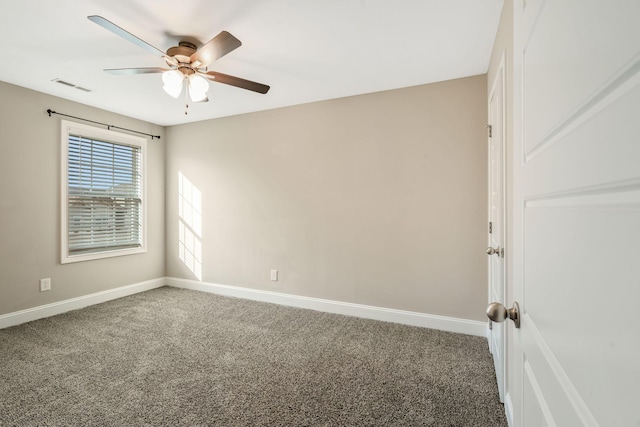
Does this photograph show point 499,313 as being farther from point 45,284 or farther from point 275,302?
point 45,284

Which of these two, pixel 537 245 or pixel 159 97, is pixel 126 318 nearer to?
pixel 159 97

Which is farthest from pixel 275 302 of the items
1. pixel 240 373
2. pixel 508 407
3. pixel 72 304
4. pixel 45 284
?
pixel 508 407

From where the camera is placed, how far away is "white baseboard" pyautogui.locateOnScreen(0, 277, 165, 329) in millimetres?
3023

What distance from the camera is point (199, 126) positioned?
4289 mm

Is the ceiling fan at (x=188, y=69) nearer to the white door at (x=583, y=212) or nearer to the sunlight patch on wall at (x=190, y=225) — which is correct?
the white door at (x=583, y=212)

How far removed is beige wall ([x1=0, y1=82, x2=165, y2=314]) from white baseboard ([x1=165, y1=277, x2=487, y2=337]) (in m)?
1.43

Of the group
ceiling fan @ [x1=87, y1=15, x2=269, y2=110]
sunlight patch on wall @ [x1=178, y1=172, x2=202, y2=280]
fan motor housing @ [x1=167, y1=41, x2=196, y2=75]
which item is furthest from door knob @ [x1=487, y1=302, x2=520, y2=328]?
sunlight patch on wall @ [x1=178, y1=172, x2=202, y2=280]

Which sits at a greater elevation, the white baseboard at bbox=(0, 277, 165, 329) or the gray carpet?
the white baseboard at bbox=(0, 277, 165, 329)

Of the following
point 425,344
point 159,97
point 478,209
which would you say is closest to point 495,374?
point 425,344

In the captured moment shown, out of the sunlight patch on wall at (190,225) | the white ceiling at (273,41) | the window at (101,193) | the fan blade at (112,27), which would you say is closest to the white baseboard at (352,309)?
the sunlight patch on wall at (190,225)

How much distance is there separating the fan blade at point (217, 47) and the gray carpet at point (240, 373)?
222 centimetres

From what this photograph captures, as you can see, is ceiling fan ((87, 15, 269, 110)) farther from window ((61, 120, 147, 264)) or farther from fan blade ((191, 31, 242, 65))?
window ((61, 120, 147, 264))

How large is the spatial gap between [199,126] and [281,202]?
1.78 meters

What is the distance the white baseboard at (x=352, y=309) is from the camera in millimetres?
2844
